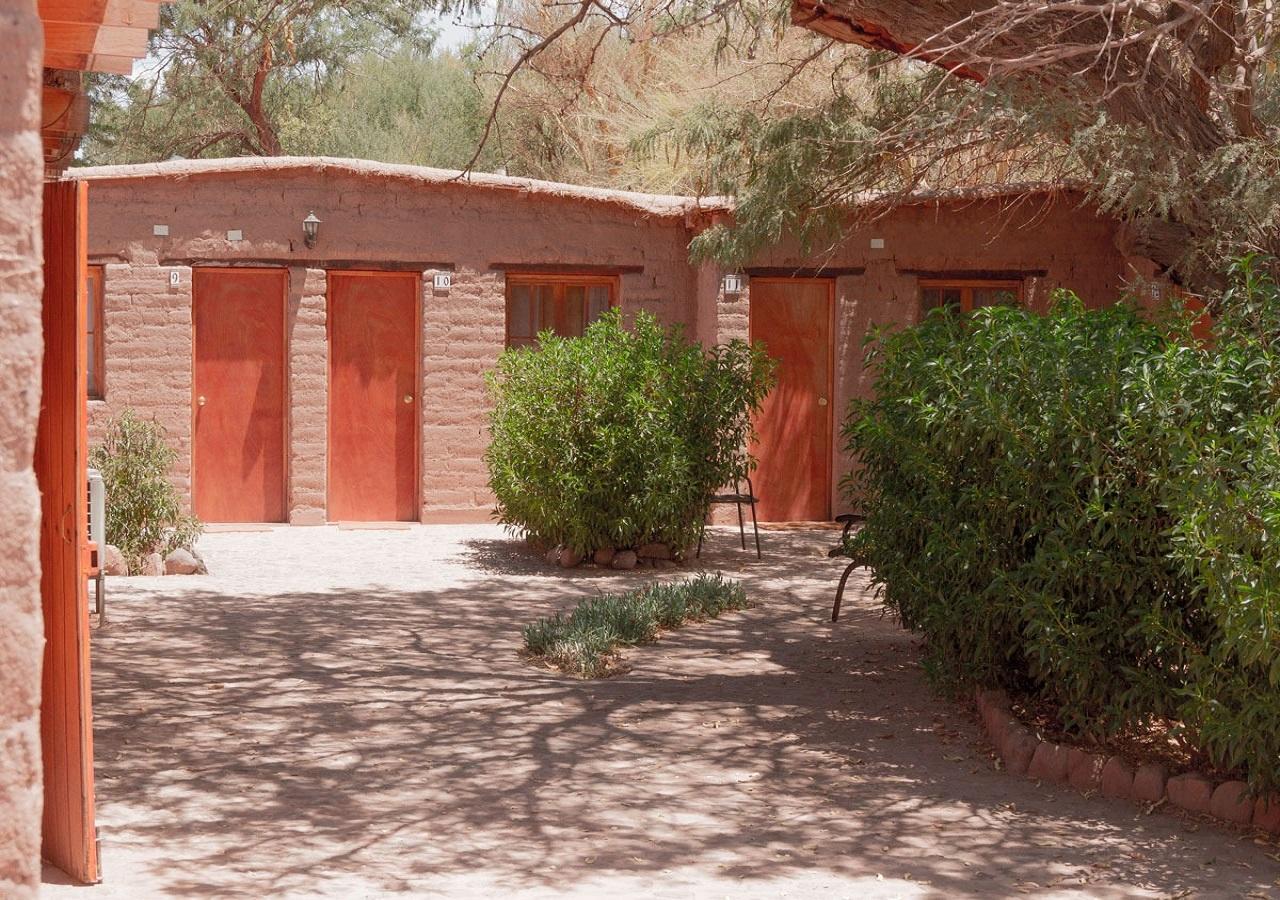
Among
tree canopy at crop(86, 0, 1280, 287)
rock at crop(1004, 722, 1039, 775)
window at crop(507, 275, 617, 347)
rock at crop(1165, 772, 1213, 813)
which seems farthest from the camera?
window at crop(507, 275, 617, 347)

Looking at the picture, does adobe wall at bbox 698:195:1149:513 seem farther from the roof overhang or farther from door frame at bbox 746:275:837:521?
the roof overhang

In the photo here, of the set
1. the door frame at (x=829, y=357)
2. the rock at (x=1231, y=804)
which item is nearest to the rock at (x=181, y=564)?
the door frame at (x=829, y=357)

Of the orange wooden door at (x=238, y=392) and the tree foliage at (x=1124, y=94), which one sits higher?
the tree foliage at (x=1124, y=94)

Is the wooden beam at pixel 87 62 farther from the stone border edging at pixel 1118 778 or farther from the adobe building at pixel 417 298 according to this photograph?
the adobe building at pixel 417 298

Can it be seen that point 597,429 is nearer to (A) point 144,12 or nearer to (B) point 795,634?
(B) point 795,634

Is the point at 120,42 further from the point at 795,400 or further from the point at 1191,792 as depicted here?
the point at 795,400

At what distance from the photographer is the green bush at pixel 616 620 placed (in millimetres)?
7707

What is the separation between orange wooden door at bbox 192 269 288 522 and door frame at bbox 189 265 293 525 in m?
0.02

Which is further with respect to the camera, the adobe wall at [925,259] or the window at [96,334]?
the adobe wall at [925,259]

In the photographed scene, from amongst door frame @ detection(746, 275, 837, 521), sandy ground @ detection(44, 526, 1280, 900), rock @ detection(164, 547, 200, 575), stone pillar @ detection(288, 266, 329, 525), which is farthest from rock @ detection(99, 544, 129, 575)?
door frame @ detection(746, 275, 837, 521)

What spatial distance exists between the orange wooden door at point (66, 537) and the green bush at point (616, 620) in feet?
11.2

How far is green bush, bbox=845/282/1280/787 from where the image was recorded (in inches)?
189

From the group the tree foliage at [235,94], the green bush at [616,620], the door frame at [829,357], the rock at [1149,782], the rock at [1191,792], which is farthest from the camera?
the tree foliage at [235,94]

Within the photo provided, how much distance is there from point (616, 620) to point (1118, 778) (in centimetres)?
347
